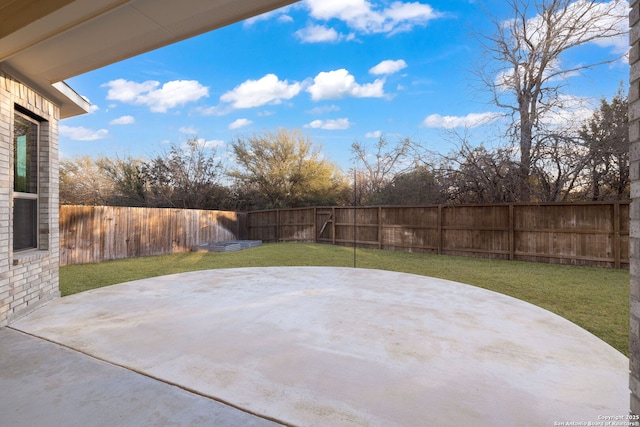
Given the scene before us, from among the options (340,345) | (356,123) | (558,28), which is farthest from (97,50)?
(356,123)

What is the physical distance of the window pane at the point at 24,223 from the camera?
3.48 m

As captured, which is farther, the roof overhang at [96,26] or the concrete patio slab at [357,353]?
the roof overhang at [96,26]

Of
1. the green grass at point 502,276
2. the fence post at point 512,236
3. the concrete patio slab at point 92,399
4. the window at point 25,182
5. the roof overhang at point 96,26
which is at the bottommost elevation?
the green grass at point 502,276

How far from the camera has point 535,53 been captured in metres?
9.82

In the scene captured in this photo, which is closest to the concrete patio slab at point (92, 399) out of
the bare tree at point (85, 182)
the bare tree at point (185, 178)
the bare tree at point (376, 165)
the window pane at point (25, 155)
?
the window pane at point (25, 155)

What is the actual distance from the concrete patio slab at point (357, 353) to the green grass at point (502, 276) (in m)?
0.55

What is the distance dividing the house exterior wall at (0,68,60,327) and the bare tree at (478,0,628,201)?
11044 mm

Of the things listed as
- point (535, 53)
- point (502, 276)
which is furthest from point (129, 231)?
point (535, 53)

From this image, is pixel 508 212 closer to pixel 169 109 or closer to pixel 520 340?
pixel 520 340

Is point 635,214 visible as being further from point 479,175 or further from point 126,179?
point 126,179

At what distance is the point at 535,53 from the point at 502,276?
8.10 metres

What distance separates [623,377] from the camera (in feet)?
6.81

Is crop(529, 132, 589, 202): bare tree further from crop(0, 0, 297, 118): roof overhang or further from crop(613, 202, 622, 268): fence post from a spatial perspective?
crop(0, 0, 297, 118): roof overhang

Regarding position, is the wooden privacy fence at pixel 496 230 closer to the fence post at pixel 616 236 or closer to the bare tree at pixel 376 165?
the fence post at pixel 616 236
